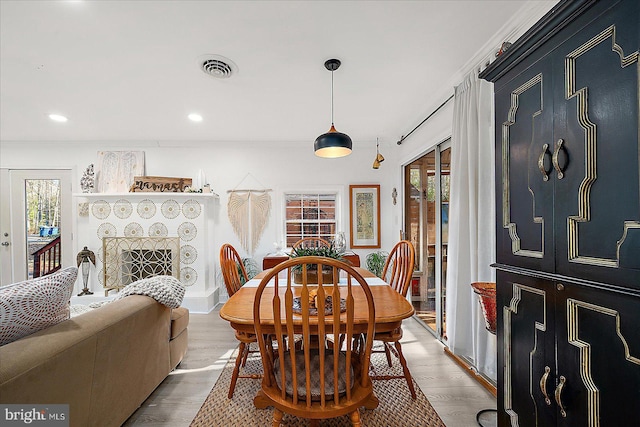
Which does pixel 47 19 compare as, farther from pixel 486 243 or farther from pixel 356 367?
pixel 486 243

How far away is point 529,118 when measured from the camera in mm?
1113

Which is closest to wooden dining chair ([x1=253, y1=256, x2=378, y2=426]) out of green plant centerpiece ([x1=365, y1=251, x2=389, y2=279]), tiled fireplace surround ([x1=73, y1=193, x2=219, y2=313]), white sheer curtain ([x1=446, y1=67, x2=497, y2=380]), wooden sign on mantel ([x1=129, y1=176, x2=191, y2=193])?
white sheer curtain ([x1=446, y1=67, x2=497, y2=380])

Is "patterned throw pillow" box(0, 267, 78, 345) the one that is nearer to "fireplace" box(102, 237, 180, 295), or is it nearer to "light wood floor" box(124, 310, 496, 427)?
"light wood floor" box(124, 310, 496, 427)

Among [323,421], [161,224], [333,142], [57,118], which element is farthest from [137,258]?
[323,421]

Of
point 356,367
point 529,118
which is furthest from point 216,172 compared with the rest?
point 529,118

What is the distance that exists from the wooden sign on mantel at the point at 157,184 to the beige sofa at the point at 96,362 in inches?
103

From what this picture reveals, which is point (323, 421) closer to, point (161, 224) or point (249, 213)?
point (249, 213)

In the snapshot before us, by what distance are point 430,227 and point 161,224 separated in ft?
11.9

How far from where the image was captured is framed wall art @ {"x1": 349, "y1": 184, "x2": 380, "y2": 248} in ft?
15.3

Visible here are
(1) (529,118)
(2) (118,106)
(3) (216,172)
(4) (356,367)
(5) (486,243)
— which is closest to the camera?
(1) (529,118)

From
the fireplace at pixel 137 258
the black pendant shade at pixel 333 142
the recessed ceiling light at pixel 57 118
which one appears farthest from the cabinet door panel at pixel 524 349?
the recessed ceiling light at pixel 57 118

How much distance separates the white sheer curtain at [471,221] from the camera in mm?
2156

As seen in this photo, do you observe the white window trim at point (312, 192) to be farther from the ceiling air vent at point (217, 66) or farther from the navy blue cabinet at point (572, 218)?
the navy blue cabinet at point (572, 218)

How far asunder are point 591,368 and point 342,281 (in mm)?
1615
